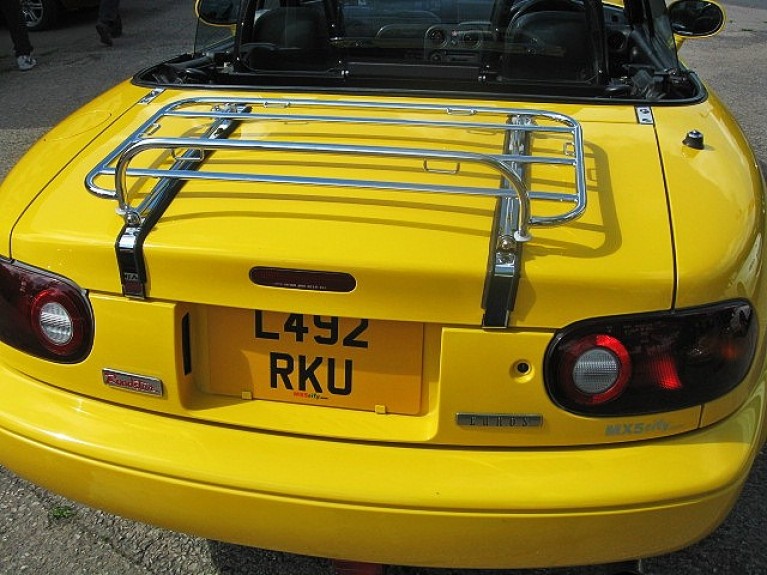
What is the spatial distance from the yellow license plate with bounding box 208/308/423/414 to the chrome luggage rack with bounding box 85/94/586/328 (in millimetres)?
211

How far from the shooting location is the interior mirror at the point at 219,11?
3515 millimetres

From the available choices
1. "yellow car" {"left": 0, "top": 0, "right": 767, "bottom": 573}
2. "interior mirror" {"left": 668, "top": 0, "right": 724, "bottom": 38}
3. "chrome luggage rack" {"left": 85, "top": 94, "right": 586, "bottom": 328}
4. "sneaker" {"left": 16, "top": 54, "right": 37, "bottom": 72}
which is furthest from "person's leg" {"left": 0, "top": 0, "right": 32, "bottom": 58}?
"yellow car" {"left": 0, "top": 0, "right": 767, "bottom": 573}

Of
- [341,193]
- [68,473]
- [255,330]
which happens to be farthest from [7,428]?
[341,193]

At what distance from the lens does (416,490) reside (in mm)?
1591

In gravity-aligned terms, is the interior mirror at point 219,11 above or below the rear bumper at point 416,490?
above

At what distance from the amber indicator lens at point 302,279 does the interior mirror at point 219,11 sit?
2305 mm

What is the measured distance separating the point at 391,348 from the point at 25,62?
9.48 meters

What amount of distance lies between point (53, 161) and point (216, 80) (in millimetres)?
1007

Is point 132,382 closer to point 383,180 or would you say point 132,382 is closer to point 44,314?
point 44,314

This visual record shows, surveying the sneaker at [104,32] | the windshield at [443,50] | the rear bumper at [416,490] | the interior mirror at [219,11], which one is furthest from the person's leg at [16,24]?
the rear bumper at [416,490]

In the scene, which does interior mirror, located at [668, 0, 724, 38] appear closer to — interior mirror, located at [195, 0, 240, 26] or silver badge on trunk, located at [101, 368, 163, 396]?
interior mirror, located at [195, 0, 240, 26]

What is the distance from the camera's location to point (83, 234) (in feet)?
5.62

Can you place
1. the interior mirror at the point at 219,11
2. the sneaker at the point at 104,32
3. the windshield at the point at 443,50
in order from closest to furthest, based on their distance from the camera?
the windshield at the point at 443,50
the interior mirror at the point at 219,11
the sneaker at the point at 104,32

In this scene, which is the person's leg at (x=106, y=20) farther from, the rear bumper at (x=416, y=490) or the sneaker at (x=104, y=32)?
the rear bumper at (x=416, y=490)
